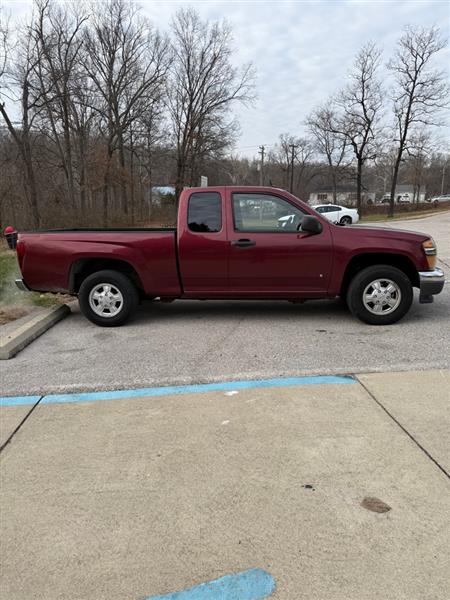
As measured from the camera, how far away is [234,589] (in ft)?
6.61

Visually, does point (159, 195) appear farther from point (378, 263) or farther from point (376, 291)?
point (376, 291)

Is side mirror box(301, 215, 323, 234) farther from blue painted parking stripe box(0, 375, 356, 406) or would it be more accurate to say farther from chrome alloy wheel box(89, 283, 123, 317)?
chrome alloy wheel box(89, 283, 123, 317)

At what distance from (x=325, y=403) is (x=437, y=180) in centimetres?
11331

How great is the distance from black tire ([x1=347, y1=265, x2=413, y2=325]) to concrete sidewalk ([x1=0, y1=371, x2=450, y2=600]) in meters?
2.03

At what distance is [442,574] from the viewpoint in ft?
6.76

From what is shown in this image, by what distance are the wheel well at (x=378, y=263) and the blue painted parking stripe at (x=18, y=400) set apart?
13.0 feet

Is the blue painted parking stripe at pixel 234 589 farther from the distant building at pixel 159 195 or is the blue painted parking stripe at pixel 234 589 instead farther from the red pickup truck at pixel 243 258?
the distant building at pixel 159 195

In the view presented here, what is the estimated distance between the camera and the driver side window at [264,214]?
5.89m

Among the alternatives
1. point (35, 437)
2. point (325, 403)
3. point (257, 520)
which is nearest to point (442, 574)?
point (257, 520)

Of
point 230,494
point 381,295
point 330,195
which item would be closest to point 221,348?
point 381,295

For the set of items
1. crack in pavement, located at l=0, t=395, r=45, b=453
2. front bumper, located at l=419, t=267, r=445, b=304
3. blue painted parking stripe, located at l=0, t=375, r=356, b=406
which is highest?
front bumper, located at l=419, t=267, r=445, b=304

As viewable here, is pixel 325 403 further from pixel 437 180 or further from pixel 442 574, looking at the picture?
pixel 437 180

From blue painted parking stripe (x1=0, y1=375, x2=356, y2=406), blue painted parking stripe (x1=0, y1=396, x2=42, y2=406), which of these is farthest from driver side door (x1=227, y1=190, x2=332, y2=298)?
blue painted parking stripe (x1=0, y1=396, x2=42, y2=406)

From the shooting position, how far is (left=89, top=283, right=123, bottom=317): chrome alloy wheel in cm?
606
